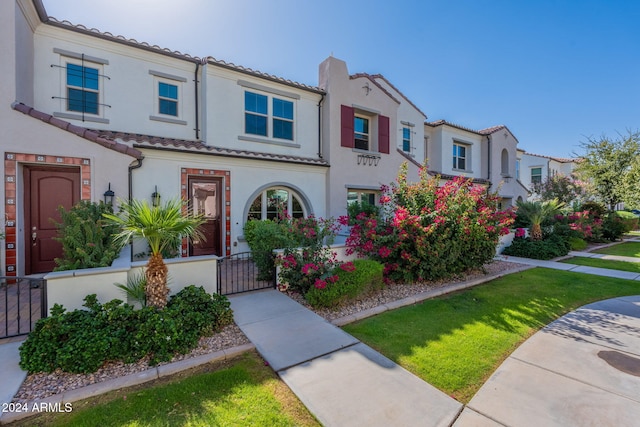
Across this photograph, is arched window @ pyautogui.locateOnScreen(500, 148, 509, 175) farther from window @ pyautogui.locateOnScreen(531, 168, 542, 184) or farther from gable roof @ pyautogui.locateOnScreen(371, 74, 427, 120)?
window @ pyautogui.locateOnScreen(531, 168, 542, 184)

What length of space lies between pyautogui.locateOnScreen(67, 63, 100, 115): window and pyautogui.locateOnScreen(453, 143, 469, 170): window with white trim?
18607 mm

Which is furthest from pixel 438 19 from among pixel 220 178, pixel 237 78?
pixel 220 178

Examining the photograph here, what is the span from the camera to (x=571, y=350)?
4070mm

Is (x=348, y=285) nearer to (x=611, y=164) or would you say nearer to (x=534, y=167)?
(x=611, y=164)

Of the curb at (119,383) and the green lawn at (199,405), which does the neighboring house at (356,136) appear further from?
the green lawn at (199,405)

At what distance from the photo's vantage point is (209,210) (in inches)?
380

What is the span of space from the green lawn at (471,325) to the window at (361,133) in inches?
320

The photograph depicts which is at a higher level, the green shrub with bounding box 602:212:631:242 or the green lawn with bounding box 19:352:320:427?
the green shrub with bounding box 602:212:631:242

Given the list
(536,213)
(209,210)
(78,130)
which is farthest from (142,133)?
(536,213)

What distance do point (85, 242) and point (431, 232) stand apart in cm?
706

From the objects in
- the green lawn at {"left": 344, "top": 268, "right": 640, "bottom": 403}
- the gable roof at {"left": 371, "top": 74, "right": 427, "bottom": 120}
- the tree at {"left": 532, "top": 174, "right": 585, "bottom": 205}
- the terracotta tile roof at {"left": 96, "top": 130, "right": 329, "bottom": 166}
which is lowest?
the green lawn at {"left": 344, "top": 268, "right": 640, "bottom": 403}

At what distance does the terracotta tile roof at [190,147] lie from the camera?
804 centimetres

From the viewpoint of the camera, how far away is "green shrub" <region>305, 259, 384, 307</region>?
543 centimetres

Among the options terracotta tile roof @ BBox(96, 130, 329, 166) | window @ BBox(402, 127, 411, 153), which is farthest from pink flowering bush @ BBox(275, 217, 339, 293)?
window @ BBox(402, 127, 411, 153)
